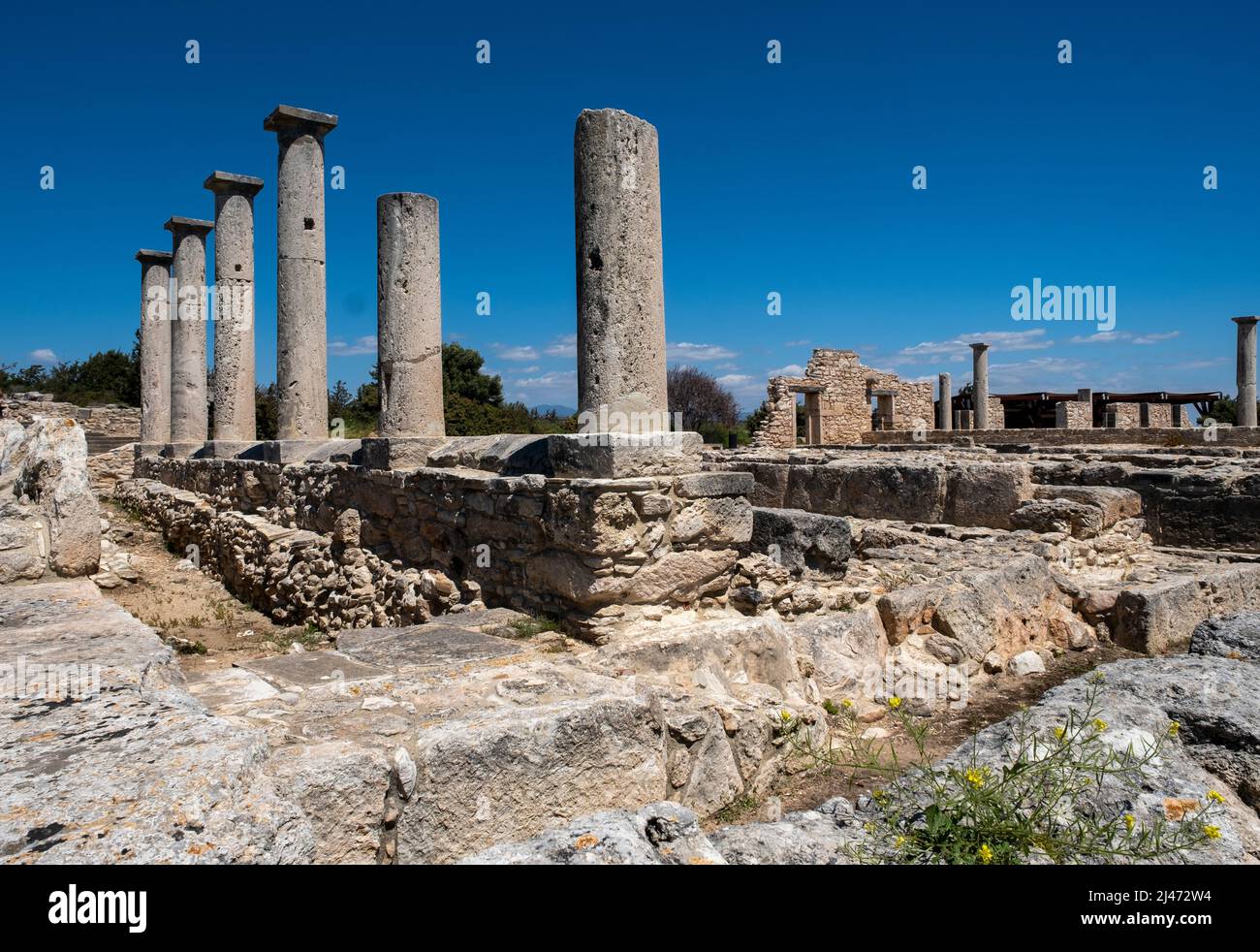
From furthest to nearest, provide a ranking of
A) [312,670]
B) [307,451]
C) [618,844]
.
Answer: [307,451] → [312,670] → [618,844]

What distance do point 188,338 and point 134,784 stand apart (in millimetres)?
14915

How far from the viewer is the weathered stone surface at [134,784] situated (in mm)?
1728

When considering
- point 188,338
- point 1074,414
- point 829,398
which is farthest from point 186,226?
point 1074,414

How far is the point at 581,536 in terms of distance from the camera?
14.7ft

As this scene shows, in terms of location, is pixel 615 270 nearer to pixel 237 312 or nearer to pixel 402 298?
pixel 402 298

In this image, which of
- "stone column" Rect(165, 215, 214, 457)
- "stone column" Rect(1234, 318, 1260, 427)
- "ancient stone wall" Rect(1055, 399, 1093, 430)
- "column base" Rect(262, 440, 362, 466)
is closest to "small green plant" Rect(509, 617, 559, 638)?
"column base" Rect(262, 440, 362, 466)

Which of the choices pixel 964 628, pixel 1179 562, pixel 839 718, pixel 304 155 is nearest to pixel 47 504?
pixel 839 718

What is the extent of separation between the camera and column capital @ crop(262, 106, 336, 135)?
969 centimetres

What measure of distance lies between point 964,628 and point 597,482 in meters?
2.55

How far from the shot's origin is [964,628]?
5.13 meters

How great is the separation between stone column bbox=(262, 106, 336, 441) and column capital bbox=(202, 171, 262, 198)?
2.87m

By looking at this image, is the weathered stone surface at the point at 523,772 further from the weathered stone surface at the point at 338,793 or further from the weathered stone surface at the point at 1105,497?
the weathered stone surface at the point at 1105,497

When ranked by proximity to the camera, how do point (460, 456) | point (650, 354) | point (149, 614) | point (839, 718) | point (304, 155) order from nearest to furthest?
point (839, 718)
point (650, 354)
point (460, 456)
point (149, 614)
point (304, 155)
